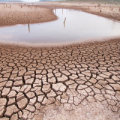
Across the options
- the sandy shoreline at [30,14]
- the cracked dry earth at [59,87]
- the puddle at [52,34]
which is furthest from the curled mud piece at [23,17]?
the cracked dry earth at [59,87]

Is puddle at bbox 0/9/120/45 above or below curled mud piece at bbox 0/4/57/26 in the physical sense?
below

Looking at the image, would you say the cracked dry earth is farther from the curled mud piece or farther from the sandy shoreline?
the sandy shoreline

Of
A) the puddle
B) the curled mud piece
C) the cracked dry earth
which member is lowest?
the cracked dry earth

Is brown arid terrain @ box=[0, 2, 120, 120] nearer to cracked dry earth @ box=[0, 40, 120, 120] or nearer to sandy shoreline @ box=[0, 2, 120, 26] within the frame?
cracked dry earth @ box=[0, 40, 120, 120]

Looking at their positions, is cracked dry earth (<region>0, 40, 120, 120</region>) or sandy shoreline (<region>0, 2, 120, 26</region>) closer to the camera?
cracked dry earth (<region>0, 40, 120, 120</region>)

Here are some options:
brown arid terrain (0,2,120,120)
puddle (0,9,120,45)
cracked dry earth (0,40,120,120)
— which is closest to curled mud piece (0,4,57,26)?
puddle (0,9,120,45)

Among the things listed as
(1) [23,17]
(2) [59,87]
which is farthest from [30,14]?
(2) [59,87]

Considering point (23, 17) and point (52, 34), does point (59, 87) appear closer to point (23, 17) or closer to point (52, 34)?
point (52, 34)

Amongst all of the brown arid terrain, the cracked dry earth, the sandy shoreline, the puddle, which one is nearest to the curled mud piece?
the sandy shoreline

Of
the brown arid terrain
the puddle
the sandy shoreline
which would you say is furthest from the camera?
the sandy shoreline

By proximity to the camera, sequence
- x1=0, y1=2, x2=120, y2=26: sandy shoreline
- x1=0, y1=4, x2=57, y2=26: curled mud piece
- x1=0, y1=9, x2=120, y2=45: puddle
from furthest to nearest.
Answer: x1=0, y1=2, x2=120, y2=26: sandy shoreline, x1=0, y1=4, x2=57, y2=26: curled mud piece, x1=0, y1=9, x2=120, y2=45: puddle

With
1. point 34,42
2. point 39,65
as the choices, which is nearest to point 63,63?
point 39,65

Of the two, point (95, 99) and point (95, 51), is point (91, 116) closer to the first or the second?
point (95, 99)

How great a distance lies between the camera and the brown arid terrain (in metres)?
1.96
